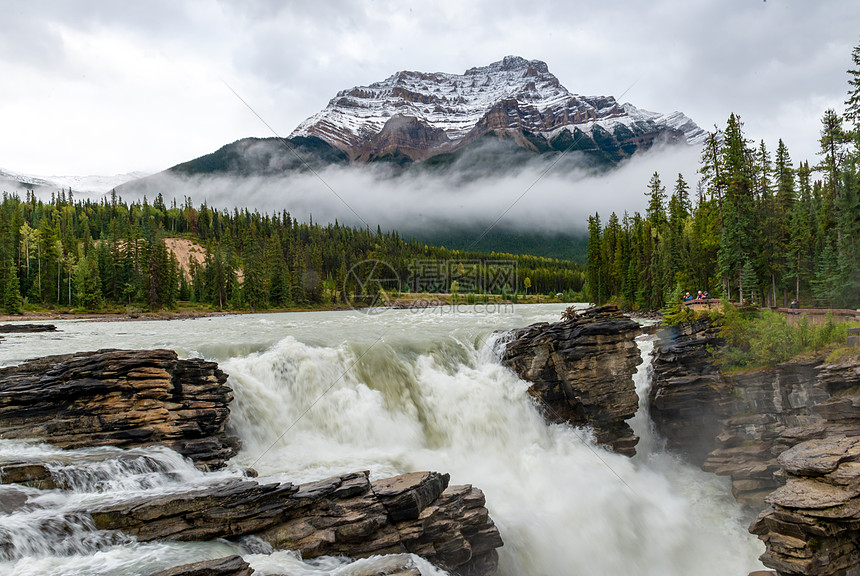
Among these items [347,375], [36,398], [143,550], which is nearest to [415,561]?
[143,550]

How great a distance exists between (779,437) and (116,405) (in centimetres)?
2444

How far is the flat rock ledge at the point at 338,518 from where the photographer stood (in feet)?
32.1

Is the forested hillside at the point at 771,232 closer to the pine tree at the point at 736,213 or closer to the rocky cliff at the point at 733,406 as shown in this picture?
the pine tree at the point at 736,213

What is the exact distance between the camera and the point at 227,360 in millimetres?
20656

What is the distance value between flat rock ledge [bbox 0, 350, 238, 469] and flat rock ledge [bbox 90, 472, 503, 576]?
13.9 ft

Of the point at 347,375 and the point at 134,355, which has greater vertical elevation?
the point at 134,355

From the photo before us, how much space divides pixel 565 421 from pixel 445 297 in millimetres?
94308

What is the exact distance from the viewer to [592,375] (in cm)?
2267

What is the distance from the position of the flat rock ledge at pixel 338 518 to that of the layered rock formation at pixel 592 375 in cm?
1138

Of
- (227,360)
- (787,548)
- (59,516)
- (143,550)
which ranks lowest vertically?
(787,548)

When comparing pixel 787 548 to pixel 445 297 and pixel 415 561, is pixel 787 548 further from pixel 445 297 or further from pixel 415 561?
pixel 445 297

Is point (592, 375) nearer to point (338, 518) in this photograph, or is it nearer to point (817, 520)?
point (817, 520)

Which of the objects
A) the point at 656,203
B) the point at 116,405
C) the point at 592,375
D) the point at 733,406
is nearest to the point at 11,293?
the point at 116,405

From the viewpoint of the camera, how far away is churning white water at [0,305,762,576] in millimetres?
9367
